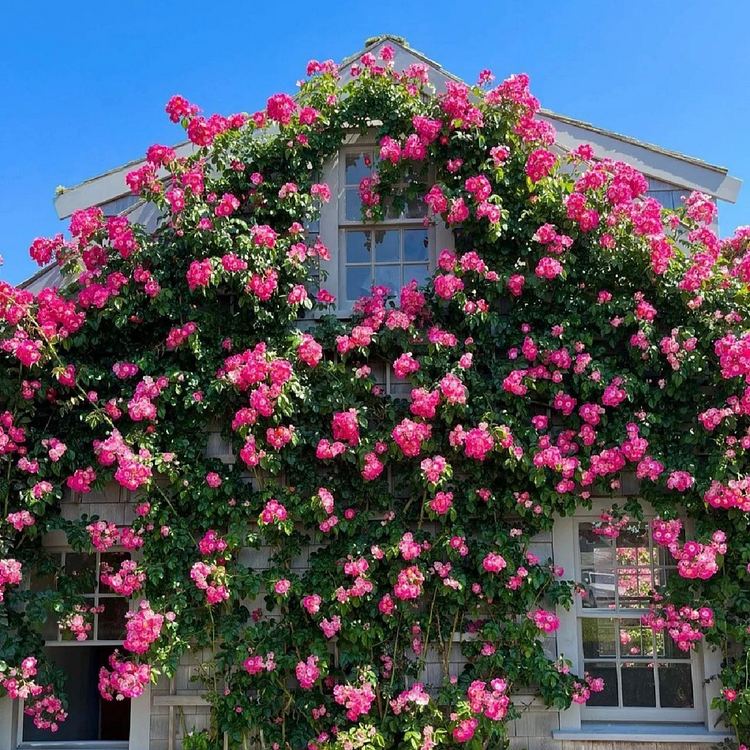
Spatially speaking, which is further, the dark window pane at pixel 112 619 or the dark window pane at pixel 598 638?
the dark window pane at pixel 112 619

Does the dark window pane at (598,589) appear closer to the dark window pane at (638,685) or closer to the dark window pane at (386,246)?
the dark window pane at (638,685)

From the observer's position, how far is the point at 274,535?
5.28 metres

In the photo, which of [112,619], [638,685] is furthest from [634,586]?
[112,619]

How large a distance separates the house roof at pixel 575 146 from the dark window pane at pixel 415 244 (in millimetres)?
1145

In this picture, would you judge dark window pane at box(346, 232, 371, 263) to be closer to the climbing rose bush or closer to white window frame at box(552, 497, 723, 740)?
the climbing rose bush

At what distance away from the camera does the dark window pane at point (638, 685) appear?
5.25 metres

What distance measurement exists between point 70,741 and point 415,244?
4482 mm

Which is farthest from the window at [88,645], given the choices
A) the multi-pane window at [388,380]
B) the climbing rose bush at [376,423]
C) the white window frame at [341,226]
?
the white window frame at [341,226]

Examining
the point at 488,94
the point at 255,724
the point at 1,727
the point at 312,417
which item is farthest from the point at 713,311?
the point at 1,727

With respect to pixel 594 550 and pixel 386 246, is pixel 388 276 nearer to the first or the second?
pixel 386 246

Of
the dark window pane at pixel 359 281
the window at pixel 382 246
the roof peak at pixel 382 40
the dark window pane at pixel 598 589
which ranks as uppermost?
the roof peak at pixel 382 40

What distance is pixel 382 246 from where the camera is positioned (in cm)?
595

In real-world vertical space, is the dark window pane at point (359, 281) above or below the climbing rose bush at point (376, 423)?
above

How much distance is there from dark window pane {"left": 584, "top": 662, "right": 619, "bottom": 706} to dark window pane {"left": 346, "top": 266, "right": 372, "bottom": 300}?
10.3ft
